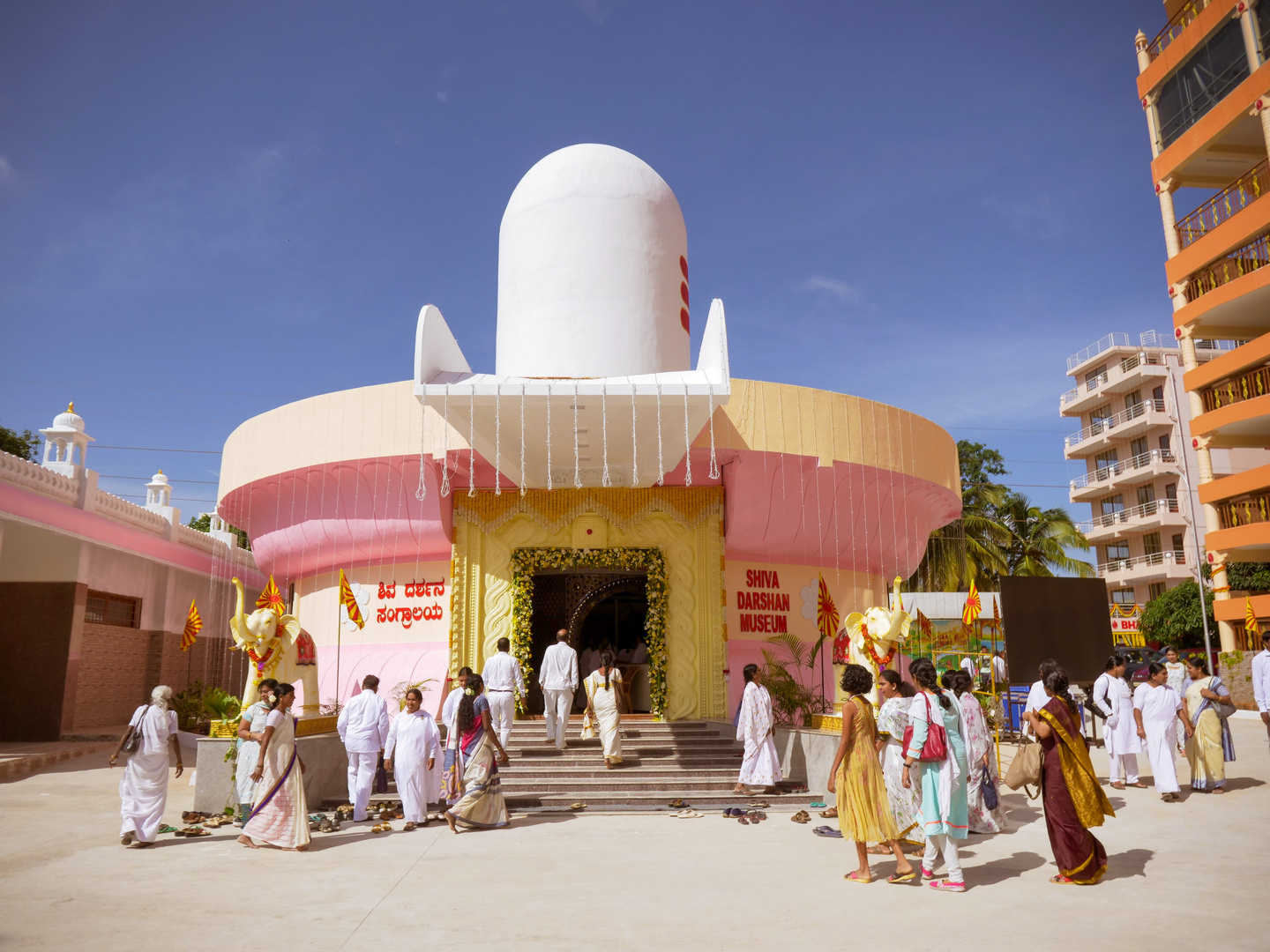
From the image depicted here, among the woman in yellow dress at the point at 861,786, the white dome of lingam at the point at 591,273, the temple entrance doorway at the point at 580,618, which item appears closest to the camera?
the woman in yellow dress at the point at 861,786

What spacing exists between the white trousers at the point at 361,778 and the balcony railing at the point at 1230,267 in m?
26.0

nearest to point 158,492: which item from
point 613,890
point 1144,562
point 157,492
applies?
point 157,492

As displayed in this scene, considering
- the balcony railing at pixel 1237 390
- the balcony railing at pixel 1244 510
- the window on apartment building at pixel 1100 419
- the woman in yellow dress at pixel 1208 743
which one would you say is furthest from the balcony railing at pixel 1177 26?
the woman in yellow dress at pixel 1208 743

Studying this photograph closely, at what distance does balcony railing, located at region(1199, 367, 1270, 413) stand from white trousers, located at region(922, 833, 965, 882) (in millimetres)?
23648

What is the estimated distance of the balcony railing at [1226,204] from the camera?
2531 cm

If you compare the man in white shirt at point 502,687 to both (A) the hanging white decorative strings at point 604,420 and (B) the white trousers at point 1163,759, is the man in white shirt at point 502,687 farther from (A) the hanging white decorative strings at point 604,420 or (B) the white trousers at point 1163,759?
(B) the white trousers at point 1163,759

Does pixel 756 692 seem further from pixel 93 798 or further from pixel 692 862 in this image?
pixel 93 798

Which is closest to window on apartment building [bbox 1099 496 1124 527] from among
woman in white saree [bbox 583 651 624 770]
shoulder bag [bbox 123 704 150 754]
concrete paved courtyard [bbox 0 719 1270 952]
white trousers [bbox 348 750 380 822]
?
concrete paved courtyard [bbox 0 719 1270 952]

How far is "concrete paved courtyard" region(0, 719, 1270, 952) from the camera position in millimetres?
5133

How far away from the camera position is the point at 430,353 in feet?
31.2

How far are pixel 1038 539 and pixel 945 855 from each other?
3201cm

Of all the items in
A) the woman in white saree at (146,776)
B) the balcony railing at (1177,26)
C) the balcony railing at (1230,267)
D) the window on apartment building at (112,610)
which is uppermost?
the balcony railing at (1177,26)

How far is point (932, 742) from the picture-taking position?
643 cm

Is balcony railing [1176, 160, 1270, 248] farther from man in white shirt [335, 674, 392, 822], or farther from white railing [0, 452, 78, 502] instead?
white railing [0, 452, 78, 502]
